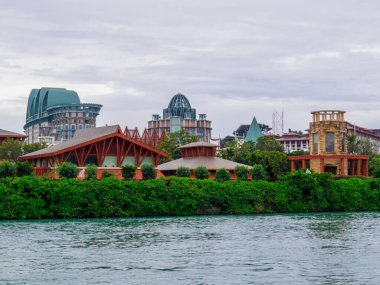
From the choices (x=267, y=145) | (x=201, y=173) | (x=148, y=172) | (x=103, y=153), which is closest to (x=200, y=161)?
(x=201, y=173)

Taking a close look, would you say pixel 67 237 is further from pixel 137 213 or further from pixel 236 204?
pixel 236 204

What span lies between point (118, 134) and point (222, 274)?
5518 centimetres

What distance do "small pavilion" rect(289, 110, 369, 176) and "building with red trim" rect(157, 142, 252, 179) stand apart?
8986mm

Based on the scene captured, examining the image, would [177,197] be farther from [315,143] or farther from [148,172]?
[315,143]

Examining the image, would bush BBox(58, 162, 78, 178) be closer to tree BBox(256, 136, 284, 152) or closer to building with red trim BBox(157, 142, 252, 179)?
building with red trim BBox(157, 142, 252, 179)

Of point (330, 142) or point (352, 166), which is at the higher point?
point (330, 142)

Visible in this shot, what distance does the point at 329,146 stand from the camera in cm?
9356

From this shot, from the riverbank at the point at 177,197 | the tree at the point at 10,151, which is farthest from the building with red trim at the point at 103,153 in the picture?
the tree at the point at 10,151

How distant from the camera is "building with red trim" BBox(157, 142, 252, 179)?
90000 mm

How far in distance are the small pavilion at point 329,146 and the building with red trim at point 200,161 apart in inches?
354

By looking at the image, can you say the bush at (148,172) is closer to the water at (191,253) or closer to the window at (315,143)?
the water at (191,253)

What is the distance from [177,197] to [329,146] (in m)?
31.1

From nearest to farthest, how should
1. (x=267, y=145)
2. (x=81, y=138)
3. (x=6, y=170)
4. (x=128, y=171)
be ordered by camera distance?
1. (x=6, y=170)
2. (x=128, y=171)
3. (x=81, y=138)
4. (x=267, y=145)

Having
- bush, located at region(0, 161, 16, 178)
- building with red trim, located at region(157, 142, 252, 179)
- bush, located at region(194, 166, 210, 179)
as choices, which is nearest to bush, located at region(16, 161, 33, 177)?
bush, located at region(0, 161, 16, 178)
